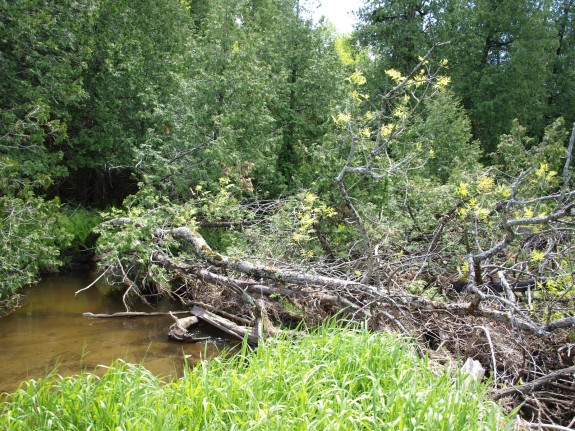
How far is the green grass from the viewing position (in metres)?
3.02

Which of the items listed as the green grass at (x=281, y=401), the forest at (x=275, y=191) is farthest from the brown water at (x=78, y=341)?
the green grass at (x=281, y=401)

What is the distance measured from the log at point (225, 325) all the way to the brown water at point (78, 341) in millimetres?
163

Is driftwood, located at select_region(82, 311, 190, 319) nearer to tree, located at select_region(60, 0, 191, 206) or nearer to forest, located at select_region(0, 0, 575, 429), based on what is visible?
forest, located at select_region(0, 0, 575, 429)

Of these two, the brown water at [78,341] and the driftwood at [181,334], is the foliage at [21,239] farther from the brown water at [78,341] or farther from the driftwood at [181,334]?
the driftwood at [181,334]

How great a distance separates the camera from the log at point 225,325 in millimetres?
6412

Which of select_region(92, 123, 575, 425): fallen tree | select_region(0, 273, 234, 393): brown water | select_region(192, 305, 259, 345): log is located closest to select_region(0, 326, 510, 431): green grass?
select_region(92, 123, 575, 425): fallen tree

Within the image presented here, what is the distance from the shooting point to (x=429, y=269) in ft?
23.1

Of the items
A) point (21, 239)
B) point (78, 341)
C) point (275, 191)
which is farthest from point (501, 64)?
point (78, 341)

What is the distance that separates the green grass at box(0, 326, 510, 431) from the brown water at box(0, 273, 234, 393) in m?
1.71

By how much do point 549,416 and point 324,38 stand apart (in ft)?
34.1

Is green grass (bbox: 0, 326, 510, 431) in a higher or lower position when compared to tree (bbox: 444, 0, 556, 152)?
lower

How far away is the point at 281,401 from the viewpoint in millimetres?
3438

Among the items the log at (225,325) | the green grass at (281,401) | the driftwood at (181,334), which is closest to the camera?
the green grass at (281,401)

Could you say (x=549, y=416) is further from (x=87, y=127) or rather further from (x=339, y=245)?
(x=87, y=127)
